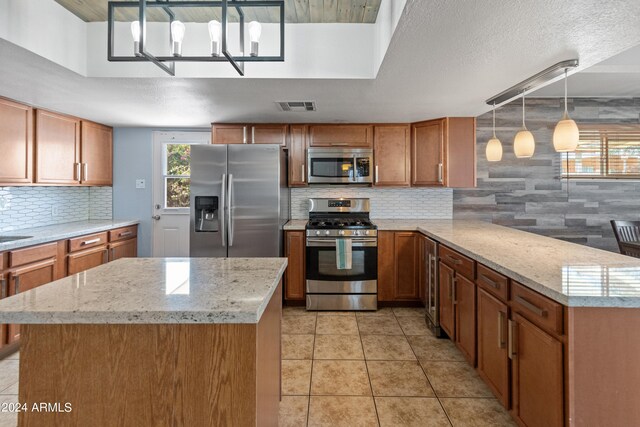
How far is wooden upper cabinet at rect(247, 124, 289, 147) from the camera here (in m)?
3.97

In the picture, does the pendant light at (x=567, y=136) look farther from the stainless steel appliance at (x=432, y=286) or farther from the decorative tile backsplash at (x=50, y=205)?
the decorative tile backsplash at (x=50, y=205)

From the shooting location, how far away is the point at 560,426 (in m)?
1.34

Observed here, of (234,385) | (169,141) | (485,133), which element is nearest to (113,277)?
(234,385)

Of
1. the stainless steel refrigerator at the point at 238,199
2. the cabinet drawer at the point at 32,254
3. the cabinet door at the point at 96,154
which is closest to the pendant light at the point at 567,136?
the stainless steel refrigerator at the point at 238,199

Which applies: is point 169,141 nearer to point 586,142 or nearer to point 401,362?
point 401,362

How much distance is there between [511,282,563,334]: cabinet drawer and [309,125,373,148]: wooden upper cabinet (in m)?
2.63

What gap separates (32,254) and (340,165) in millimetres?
3023

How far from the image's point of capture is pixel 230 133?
4.00m

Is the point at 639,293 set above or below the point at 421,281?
above

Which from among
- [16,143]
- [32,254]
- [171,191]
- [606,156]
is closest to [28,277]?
[32,254]

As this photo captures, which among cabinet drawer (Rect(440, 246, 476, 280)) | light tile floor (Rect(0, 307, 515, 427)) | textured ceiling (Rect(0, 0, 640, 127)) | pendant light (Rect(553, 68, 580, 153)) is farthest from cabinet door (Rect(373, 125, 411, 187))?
pendant light (Rect(553, 68, 580, 153))

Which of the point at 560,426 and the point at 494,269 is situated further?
the point at 494,269

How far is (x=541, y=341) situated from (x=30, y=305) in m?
1.98

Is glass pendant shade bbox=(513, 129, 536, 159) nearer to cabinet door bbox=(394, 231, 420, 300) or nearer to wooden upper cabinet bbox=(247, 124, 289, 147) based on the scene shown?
cabinet door bbox=(394, 231, 420, 300)
